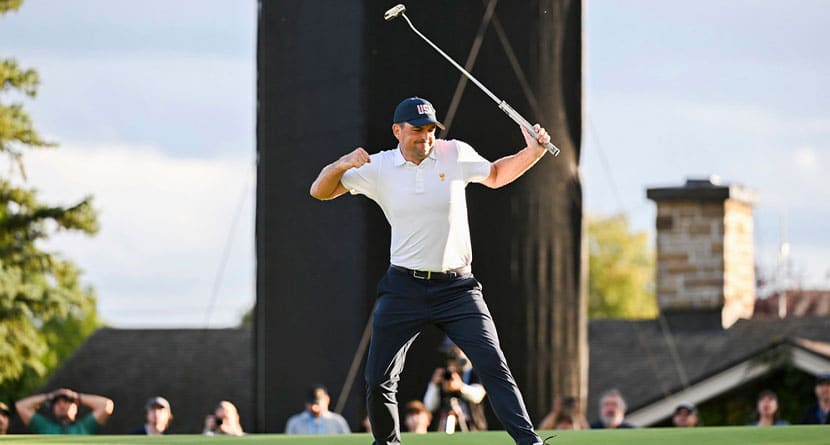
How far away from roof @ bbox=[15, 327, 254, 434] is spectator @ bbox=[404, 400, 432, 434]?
11124 millimetres

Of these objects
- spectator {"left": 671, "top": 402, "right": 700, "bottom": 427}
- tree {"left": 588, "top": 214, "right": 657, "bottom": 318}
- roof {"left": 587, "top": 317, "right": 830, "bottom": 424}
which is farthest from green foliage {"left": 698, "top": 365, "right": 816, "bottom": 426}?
tree {"left": 588, "top": 214, "right": 657, "bottom": 318}

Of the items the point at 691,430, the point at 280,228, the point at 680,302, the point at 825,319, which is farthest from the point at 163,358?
the point at 691,430

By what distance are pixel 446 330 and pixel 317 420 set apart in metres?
4.36

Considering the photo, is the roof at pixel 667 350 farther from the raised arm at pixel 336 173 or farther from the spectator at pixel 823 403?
the raised arm at pixel 336 173

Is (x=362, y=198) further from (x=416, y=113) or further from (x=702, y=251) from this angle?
(x=702, y=251)

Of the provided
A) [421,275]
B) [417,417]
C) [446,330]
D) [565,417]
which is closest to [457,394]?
[417,417]

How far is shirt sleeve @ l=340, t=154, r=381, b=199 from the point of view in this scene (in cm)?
965

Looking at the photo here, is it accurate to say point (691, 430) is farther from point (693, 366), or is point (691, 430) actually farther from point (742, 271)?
point (742, 271)

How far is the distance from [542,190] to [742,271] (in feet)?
35.9

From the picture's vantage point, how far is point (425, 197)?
9.56 meters

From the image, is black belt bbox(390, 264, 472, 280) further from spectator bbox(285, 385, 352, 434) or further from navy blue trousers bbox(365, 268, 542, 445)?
spectator bbox(285, 385, 352, 434)

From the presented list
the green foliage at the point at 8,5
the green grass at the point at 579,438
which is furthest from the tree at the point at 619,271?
the green grass at the point at 579,438

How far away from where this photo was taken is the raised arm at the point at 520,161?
9578 millimetres

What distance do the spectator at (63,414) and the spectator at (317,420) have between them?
1.37m
